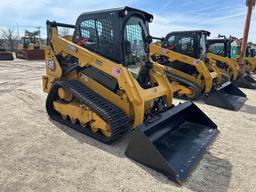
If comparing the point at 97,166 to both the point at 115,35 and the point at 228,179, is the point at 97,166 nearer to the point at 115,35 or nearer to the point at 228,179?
the point at 228,179

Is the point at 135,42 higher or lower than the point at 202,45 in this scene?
higher

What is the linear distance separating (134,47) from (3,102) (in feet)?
13.1

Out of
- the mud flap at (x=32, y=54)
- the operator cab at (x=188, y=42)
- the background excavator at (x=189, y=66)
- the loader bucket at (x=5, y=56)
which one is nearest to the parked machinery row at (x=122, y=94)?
the background excavator at (x=189, y=66)

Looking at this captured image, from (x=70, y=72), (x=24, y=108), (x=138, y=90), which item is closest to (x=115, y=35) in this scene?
(x=138, y=90)

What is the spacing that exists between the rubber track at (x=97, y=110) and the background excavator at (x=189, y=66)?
4043mm

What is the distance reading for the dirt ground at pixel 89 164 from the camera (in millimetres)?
2895

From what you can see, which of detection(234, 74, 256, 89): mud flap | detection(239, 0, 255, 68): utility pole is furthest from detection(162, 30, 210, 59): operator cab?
detection(239, 0, 255, 68): utility pole

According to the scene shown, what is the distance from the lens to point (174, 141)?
151 inches

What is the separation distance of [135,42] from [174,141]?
184cm

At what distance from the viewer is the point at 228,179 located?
10.2 feet

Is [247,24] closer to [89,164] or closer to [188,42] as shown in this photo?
[188,42]

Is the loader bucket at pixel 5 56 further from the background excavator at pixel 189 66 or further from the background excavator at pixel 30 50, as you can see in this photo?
the background excavator at pixel 189 66

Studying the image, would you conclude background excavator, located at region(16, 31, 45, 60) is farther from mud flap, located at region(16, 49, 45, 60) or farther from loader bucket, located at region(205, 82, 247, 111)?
loader bucket, located at region(205, 82, 247, 111)

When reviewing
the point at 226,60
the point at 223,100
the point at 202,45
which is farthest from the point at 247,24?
the point at 223,100
